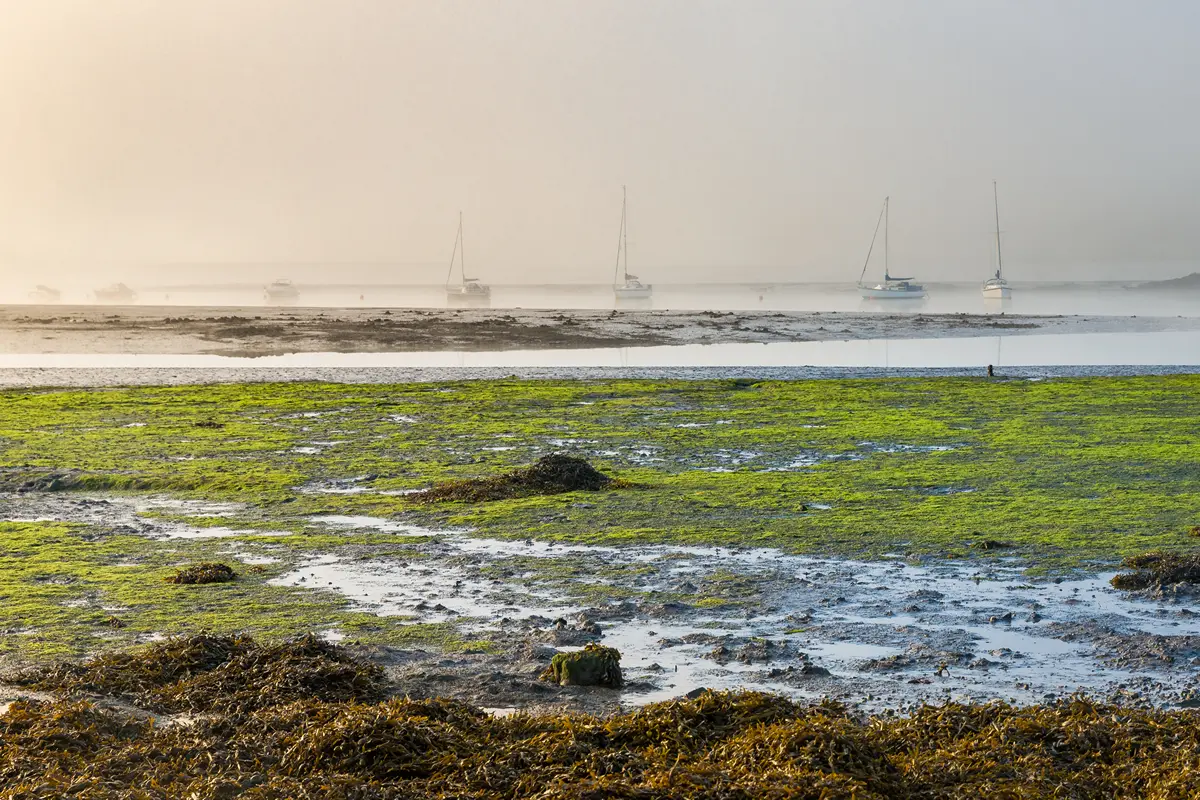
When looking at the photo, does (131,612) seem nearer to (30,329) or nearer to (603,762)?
(603,762)

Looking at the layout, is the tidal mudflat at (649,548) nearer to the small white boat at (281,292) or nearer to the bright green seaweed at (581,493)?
the bright green seaweed at (581,493)

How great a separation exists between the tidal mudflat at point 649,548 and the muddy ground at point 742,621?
3 centimetres

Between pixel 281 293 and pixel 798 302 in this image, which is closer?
pixel 798 302

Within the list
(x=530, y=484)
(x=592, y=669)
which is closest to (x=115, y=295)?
(x=530, y=484)

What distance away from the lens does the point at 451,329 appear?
172ft

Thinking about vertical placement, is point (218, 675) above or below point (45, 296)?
below

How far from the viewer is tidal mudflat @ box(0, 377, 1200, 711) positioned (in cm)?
771

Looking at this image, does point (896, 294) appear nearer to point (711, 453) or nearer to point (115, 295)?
point (115, 295)

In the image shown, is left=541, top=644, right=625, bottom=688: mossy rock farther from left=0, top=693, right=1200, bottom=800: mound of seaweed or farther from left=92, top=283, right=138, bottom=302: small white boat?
left=92, top=283, right=138, bottom=302: small white boat

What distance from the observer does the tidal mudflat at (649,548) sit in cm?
771

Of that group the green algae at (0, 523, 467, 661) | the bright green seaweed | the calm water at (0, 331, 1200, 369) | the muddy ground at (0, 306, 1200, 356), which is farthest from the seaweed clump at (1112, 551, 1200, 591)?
the muddy ground at (0, 306, 1200, 356)

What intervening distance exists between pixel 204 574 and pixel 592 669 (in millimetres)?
3986

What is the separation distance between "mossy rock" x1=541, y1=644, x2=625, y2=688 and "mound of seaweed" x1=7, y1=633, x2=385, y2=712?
1.10m

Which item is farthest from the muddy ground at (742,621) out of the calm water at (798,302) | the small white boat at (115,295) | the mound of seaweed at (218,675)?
the small white boat at (115,295)
